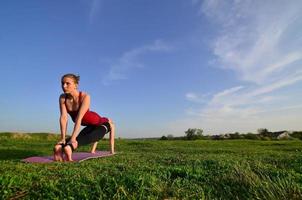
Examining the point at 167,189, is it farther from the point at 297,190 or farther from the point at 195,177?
the point at 297,190

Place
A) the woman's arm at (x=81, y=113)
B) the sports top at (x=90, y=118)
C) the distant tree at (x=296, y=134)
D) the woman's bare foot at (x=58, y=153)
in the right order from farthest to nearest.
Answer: the distant tree at (x=296, y=134) → the sports top at (x=90, y=118) → the woman's arm at (x=81, y=113) → the woman's bare foot at (x=58, y=153)

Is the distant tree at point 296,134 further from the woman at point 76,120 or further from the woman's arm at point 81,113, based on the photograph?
the woman's arm at point 81,113

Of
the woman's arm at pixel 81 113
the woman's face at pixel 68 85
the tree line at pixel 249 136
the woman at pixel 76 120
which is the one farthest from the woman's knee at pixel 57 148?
the tree line at pixel 249 136

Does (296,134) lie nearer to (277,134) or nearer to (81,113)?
(277,134)

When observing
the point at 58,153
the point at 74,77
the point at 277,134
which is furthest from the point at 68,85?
the point at 277,134

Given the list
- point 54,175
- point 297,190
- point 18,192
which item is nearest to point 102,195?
point 18,192

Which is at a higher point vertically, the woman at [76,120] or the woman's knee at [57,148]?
the woman at [76,120]

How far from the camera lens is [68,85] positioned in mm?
10141

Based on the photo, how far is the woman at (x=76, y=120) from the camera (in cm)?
964

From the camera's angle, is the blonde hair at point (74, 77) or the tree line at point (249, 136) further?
the tree line at point (249, 136)

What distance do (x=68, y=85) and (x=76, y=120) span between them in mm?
1041

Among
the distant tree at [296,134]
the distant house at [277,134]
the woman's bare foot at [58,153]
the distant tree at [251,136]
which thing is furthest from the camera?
the distant tree at [296,134]

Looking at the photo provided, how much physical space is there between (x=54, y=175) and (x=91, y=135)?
471 cm

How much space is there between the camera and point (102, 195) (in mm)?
4996
